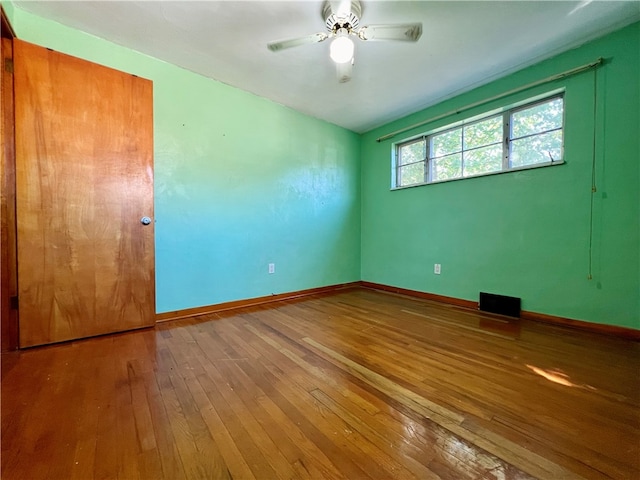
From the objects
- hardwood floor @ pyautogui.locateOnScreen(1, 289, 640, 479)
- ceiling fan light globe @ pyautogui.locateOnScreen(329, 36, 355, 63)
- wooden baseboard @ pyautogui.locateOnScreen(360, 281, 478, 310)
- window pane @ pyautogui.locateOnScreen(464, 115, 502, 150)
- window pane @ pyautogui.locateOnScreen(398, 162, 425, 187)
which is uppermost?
ceiling fan light globe @ pyautogui.locateOnScreen(329, 36, 355, 63)

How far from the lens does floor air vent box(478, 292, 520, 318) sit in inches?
92.5

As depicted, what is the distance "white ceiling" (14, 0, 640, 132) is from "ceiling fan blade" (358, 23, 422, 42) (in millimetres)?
229

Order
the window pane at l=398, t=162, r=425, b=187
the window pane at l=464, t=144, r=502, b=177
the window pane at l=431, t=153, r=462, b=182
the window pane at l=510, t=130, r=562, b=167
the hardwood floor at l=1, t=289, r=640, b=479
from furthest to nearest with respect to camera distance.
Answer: the window pane at l=398, t=162, r=425, b=187
the window pane at l=431, t=153, r=462, b=182
the window pane at l=464, t=144, r=502, b=177
the window pane at l=510, t=130, r=562, b=167
the hardwood floor at l=1, t=289, r=640, b=479

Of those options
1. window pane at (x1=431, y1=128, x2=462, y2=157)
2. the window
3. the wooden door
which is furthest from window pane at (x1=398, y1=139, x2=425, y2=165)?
the wooden door

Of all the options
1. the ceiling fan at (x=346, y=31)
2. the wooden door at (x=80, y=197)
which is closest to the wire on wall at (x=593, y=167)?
the ceiling fan at (x=346, y=31)

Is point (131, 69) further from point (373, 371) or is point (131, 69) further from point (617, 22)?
point (617, 22)

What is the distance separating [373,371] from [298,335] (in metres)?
0.70

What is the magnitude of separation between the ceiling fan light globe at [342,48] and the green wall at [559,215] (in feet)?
5.79

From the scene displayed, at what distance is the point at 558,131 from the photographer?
7.14 ft

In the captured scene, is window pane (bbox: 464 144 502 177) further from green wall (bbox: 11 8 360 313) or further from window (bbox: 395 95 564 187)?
green wall (bbox: 11 8 360 313)

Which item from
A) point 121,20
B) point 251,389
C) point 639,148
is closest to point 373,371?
point 251,389

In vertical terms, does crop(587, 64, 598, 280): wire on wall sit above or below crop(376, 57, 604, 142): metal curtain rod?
below

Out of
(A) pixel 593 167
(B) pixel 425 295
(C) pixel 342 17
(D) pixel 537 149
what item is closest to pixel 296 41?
(C) pixel 342 17

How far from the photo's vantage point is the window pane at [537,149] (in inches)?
85.8
